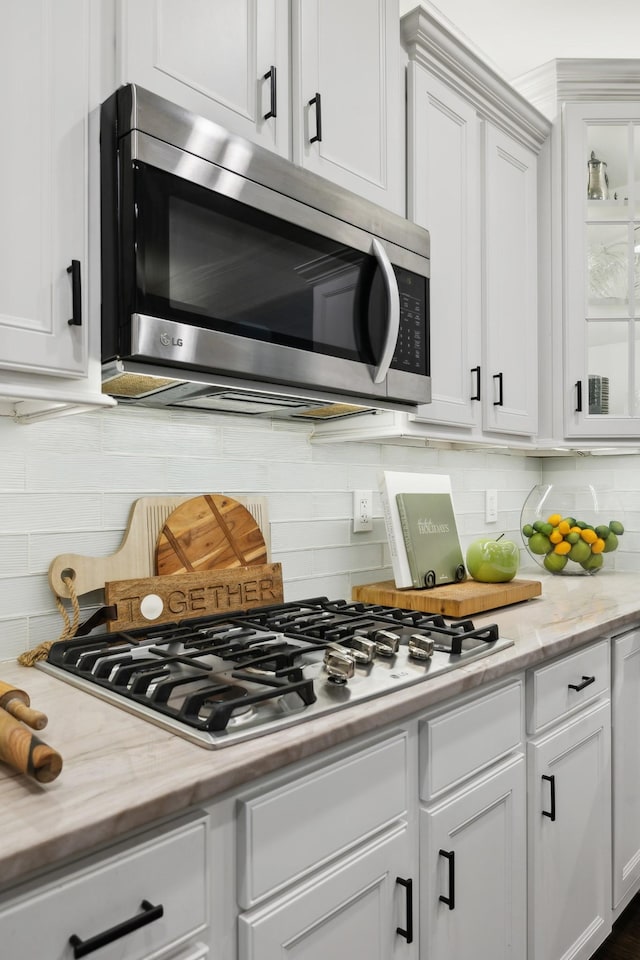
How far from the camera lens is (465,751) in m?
1.31

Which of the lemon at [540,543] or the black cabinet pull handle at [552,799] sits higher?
the lemon at [540,543]

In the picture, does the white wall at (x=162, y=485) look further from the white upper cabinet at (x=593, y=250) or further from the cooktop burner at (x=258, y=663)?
the white upper cabinet at (x=593, y=250)

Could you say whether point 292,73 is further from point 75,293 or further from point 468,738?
point 468,738

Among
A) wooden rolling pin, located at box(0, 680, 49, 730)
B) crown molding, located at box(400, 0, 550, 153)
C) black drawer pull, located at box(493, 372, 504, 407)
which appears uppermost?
crown molding, located at box(400, 0, 550, 153)

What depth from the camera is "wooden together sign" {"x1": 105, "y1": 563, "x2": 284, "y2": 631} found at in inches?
55.8

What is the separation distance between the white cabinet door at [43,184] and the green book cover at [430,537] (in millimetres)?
1080

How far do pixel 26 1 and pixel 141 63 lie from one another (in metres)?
0.20

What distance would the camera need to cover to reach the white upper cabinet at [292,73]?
1.21 meters

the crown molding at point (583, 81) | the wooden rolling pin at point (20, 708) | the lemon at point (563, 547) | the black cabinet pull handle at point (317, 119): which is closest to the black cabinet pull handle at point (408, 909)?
the wooden rolling pin at point (20, 708)

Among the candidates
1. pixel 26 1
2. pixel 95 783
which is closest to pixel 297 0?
pixel 26 1

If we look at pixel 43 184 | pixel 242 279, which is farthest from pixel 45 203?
pixel 242 279

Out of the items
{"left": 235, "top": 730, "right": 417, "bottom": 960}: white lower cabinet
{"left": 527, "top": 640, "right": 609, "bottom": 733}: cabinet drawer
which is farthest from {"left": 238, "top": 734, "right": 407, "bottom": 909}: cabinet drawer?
{"left": 527, "top": 640, "right": 609, "bottom": 733}: cabinet drawer

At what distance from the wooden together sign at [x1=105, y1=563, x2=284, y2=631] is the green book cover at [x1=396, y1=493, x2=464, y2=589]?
40cm

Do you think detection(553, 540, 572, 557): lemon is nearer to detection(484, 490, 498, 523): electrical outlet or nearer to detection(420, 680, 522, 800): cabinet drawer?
detection(484, 490, 498, 523): electrical outlet
